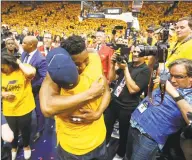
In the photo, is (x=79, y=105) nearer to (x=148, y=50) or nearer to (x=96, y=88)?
(x=96, y=88)

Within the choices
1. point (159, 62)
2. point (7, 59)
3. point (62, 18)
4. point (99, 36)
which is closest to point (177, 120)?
point (159, 62)

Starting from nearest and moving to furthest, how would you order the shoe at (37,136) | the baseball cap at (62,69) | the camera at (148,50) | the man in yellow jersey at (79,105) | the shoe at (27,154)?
the baseball cap at (62,69) < the man in yellow jersey at (79,105) < the camera at (148,50) < the shoe at (27,154) < the shoe at (37,136)

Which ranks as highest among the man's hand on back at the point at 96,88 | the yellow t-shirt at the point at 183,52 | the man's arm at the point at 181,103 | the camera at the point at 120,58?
the yellow t-shirt at the point at 183,52

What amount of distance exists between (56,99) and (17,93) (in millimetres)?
1138

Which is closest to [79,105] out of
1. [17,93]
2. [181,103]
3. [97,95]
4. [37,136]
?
[97,95]

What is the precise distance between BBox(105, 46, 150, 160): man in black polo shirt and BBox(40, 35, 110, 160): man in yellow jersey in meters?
0.71

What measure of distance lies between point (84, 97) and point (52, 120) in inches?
87.4

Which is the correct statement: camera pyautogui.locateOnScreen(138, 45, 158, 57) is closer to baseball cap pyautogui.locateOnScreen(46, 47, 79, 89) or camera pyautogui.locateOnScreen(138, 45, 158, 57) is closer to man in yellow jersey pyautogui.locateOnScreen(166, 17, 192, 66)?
man in yellow jersey pyautogui.locateOnScreen(166, 17, 192, 66)

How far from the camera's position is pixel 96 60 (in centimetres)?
144

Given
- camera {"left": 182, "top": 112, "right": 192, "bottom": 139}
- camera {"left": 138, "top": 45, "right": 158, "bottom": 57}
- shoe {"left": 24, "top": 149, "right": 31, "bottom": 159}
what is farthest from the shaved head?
camera {"left": 182, "top": 112, "right": 192, "bottom": 139}

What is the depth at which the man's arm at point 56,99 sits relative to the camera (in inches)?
46.1

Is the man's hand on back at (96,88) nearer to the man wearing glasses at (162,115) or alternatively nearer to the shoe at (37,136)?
the man wearing glasses at (162,115)

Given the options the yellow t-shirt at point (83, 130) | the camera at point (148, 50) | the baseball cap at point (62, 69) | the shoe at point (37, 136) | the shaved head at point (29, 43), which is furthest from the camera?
the shoe at point (37, 136)

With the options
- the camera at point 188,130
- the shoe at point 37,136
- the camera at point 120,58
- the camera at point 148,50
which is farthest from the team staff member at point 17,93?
the camera at point 188,130
